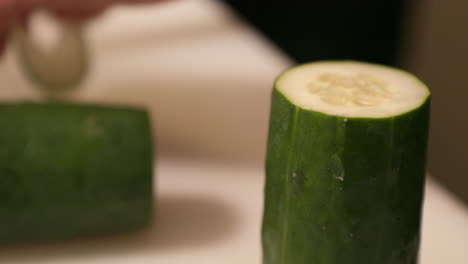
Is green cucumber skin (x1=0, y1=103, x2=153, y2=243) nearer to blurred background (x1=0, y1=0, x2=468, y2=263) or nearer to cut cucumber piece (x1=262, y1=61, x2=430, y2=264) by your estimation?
blurred background (x1=0, y1=0, x2=468, y2=263)

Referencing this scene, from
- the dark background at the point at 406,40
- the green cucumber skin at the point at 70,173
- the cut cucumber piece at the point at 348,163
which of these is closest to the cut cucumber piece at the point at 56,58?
the green cucumber skin at the point at 70,173

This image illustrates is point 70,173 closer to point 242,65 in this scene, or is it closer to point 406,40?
point 242,65

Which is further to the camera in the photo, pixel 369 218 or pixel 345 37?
pixel 345 37

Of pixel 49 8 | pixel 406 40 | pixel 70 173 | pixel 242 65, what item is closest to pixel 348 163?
pixel 70 173

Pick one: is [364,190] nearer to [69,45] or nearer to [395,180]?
[395,180]

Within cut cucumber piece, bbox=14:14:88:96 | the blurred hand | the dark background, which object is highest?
the blurred hand

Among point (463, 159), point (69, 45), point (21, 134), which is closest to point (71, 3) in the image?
point (69, 45)

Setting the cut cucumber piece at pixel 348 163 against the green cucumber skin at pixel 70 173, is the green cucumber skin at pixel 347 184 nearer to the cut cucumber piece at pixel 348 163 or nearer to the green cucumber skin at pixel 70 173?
the cut cucumber piece at pixel 348 163

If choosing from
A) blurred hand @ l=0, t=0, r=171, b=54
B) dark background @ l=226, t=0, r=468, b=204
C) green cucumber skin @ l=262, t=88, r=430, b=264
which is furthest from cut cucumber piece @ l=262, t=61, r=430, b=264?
dark background @ l=226, t=0, r=468, b=204
